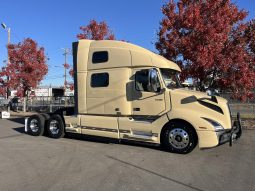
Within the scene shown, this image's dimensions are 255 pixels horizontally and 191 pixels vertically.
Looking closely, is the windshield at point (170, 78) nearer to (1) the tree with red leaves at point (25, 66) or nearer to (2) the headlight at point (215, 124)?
(2) the headlight at point (215, 124)

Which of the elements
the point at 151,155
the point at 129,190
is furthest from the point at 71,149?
the point at 129,190

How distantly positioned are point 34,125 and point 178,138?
20.8 feet

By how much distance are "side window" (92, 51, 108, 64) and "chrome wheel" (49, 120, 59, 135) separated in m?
2.89

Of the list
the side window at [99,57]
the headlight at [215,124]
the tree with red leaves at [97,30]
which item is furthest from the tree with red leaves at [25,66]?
the headlight at [215,124]

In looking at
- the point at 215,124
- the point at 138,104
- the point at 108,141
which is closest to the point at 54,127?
the point at 108,141

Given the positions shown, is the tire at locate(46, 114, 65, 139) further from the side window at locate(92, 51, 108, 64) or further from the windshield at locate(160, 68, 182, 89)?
the windshield at locate(160, 68, 182, 89)

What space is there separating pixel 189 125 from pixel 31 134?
678 cm

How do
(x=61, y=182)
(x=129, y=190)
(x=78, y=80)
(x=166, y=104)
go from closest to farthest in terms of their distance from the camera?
(x=129, y=190)
(x=61, y=182)
(x=166, y=104)
(x=78, y=80)

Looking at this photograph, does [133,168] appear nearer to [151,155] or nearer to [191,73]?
[151,155]

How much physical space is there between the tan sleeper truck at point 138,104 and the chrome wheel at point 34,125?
120 cm

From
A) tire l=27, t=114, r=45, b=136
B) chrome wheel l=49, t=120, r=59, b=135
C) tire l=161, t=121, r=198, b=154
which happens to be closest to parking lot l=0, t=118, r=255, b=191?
tire l=161, t=121, r=198, b=154

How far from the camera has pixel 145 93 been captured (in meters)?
10.5

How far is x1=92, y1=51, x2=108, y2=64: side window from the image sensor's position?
37.4 ft

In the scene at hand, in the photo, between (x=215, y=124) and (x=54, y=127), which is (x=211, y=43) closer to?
(x=215, y=124)
